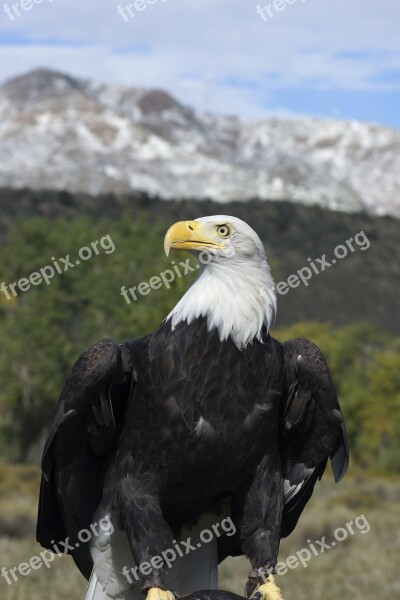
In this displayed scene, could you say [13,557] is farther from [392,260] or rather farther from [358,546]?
[392,260]

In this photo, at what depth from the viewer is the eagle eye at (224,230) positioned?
4.55 metres

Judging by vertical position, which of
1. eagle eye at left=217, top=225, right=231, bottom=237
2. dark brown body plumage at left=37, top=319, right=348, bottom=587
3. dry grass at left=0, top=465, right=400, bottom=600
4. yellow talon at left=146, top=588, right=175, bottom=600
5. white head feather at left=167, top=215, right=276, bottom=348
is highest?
eagle eye at left=217, top=225, right=231, bottom=237

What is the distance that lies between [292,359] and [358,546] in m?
10.9

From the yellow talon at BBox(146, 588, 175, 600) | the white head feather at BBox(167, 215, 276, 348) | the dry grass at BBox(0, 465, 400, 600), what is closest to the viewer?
the yellow talon at BBox(146, 588, 175, 600)

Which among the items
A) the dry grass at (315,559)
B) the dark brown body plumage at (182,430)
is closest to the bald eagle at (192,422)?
the dark brown body plumage at (182,430)

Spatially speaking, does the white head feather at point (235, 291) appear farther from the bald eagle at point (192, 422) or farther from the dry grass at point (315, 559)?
the dry grass at point (315, 559)

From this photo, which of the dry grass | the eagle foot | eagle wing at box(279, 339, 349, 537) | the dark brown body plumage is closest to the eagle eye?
the dark brown body plumage

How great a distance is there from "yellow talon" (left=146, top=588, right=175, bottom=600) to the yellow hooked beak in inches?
61.8

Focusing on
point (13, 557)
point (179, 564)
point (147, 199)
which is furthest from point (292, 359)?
point (147, 199)

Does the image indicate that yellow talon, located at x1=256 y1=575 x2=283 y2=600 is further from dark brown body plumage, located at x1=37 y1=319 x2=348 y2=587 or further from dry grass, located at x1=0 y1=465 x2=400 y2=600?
dry grass, located at x1=0 y1=465 x2=400 y2=600

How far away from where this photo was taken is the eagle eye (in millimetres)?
4555

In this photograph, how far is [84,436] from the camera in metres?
4.72

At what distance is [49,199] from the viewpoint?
327 ft

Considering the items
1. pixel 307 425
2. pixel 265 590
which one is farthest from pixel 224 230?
pixel 265 590
